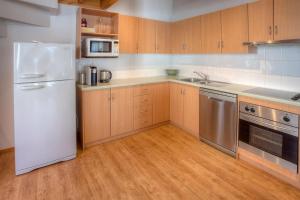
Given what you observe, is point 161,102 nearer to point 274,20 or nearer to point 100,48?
point 100,48

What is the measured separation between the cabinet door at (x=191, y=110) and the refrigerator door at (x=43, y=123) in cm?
188

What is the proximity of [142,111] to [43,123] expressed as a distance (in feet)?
5.50

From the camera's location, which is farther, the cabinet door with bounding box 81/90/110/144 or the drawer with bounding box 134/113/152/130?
the drawer with bounding box 134/113/152/130

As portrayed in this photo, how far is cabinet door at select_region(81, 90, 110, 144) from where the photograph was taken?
3025 millimetres

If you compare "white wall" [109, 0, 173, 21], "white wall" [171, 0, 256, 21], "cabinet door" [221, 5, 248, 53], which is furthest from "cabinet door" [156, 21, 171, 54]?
"cabinet door" [221, 5, 248, 53]

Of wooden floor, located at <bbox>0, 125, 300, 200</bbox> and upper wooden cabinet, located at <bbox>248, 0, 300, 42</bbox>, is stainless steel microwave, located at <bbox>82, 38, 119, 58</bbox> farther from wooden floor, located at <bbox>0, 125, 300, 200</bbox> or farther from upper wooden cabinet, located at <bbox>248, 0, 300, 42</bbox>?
upper wooden cabinet, located at <bbox>248, 0, 300, 42</bbox>

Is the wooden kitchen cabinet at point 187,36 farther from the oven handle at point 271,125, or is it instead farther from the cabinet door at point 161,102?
the oven handle at point 271,125

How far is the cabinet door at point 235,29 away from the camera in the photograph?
287 centimetres

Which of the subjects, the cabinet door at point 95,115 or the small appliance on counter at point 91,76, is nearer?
the cabinet door at point 95,115

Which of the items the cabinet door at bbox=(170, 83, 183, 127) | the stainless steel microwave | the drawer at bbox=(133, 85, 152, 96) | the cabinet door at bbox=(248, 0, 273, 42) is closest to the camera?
the cabinet door at bbox=(248, 0, 273, 42)

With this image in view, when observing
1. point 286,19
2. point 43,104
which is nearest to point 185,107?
point 286,19

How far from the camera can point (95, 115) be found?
313 cm

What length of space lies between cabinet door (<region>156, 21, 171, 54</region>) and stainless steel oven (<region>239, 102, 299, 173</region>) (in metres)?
2.10

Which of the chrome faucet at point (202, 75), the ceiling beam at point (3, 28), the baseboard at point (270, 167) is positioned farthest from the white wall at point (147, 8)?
the baseboard at point (270, 167)
